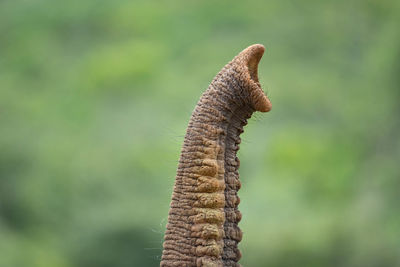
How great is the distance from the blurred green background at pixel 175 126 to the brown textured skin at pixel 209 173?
22.8 ft

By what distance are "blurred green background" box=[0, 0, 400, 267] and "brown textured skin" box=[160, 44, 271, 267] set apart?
22.8 ft

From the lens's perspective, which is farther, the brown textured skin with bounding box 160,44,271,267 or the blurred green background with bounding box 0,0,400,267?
the blurred green background with bounding box 0,0,400,267

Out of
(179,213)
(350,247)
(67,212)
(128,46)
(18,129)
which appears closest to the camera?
(179,213)

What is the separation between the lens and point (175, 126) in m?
11.9

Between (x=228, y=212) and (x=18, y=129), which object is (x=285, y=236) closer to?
(x=18, y=129)

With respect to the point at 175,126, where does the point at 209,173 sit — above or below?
below

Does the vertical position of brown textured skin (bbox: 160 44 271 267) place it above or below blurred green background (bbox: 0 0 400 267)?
below

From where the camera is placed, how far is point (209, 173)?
3.34 meters

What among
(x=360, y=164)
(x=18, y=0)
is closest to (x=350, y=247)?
(x=360, y=164)

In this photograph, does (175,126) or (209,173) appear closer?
(209,173)

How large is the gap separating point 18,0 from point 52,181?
3.99 metres

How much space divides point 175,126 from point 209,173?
861cm

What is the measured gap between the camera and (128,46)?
593 inches

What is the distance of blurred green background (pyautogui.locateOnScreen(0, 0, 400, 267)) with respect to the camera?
451 inches
